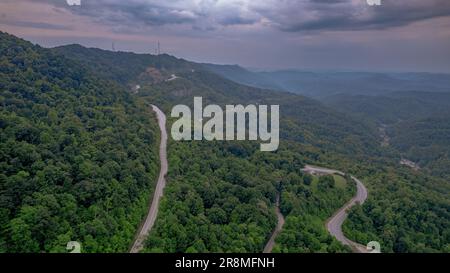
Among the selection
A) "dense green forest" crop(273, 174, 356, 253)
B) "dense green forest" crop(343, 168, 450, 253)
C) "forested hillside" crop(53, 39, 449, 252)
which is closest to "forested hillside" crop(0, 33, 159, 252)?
"forested hillside" crop(53, 39, 449, 252)

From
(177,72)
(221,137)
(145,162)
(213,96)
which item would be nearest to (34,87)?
(145,162)

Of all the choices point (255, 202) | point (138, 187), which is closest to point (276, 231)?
point (255, 202)

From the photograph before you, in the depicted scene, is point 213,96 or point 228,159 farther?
point 213,96

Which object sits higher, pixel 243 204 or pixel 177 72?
pixel 177 72

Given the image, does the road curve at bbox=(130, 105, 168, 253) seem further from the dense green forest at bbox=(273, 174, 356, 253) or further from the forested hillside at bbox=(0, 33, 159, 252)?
the dense green forest at bbox=(273, 174, 356, 253)

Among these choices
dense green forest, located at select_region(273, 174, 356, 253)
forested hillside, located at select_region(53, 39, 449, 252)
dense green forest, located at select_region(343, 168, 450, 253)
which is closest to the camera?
forested hillside, located at select_region(53, 39, 449, 252)

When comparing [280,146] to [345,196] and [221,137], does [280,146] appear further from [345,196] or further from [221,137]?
[345,196]

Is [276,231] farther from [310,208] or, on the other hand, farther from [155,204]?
[155,204]
